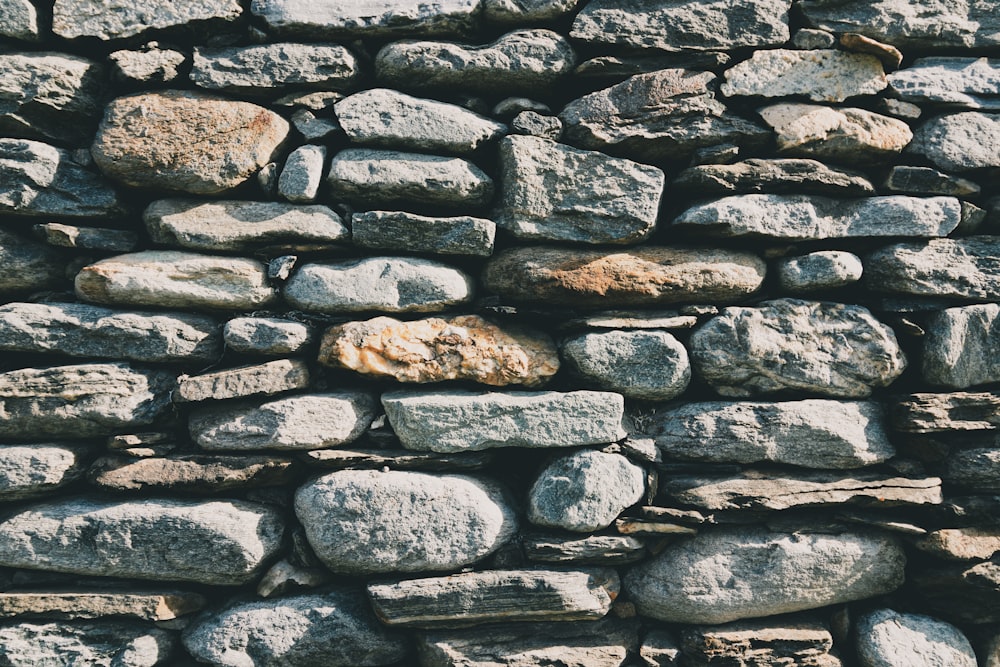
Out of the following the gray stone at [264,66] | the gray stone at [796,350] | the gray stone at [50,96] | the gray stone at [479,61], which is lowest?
the gray stone at [796,350]

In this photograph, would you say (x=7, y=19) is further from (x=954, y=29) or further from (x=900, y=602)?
(x=900, y=602)

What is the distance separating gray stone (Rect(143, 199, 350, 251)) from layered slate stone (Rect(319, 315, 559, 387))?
39 centimetres

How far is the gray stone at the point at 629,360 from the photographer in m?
2.69

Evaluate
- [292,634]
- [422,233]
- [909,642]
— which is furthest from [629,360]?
[292,634]

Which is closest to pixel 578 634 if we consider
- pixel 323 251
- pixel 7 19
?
pixel 323 251

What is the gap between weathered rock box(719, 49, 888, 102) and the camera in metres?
2.77

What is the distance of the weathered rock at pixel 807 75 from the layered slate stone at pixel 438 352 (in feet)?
4.37

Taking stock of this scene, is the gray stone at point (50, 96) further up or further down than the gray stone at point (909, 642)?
further up

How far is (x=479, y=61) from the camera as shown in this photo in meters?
→ 2.72

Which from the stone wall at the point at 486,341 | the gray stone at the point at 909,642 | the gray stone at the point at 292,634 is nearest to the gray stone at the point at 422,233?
the stone wall at the point at 486,341

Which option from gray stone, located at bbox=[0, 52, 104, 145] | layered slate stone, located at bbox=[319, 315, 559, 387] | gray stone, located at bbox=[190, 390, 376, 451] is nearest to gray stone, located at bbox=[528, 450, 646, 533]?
layered slate stone, located at bbox=[319, 315, 559, 387]

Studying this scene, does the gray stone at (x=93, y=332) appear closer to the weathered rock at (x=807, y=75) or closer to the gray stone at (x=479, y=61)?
the gray stone at (x=479, y=61)

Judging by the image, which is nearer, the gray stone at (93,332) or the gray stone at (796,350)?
the gray stone at (93,332)

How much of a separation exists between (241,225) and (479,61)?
1122mm
